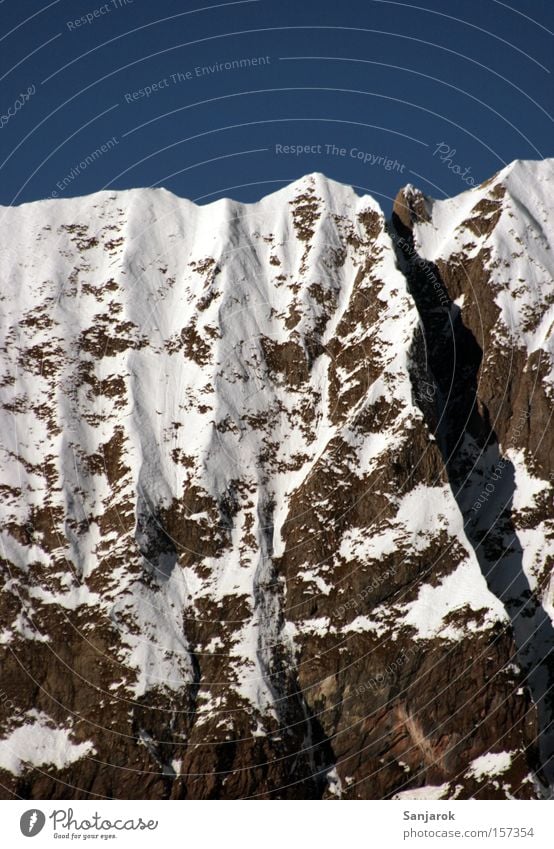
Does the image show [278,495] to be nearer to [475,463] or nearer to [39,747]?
[475,463]

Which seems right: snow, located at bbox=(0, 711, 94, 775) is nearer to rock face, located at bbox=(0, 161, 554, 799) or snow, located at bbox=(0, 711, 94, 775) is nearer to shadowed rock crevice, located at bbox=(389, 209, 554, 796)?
rock face, located at bbox=(0, 161, 554, 799)

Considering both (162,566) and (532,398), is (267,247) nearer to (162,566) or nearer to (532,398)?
(532,398)

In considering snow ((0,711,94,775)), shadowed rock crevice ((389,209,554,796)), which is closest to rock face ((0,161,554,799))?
Answer: snow ((0,711,94,775))

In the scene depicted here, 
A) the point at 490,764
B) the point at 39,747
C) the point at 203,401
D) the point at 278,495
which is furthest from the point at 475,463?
the point at 39,747

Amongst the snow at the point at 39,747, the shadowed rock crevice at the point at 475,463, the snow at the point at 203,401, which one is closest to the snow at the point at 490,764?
the shadowed rock crevice at the point at 475,463

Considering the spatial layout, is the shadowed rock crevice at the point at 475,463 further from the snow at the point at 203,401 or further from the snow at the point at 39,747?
the snow at the point at 39,747
